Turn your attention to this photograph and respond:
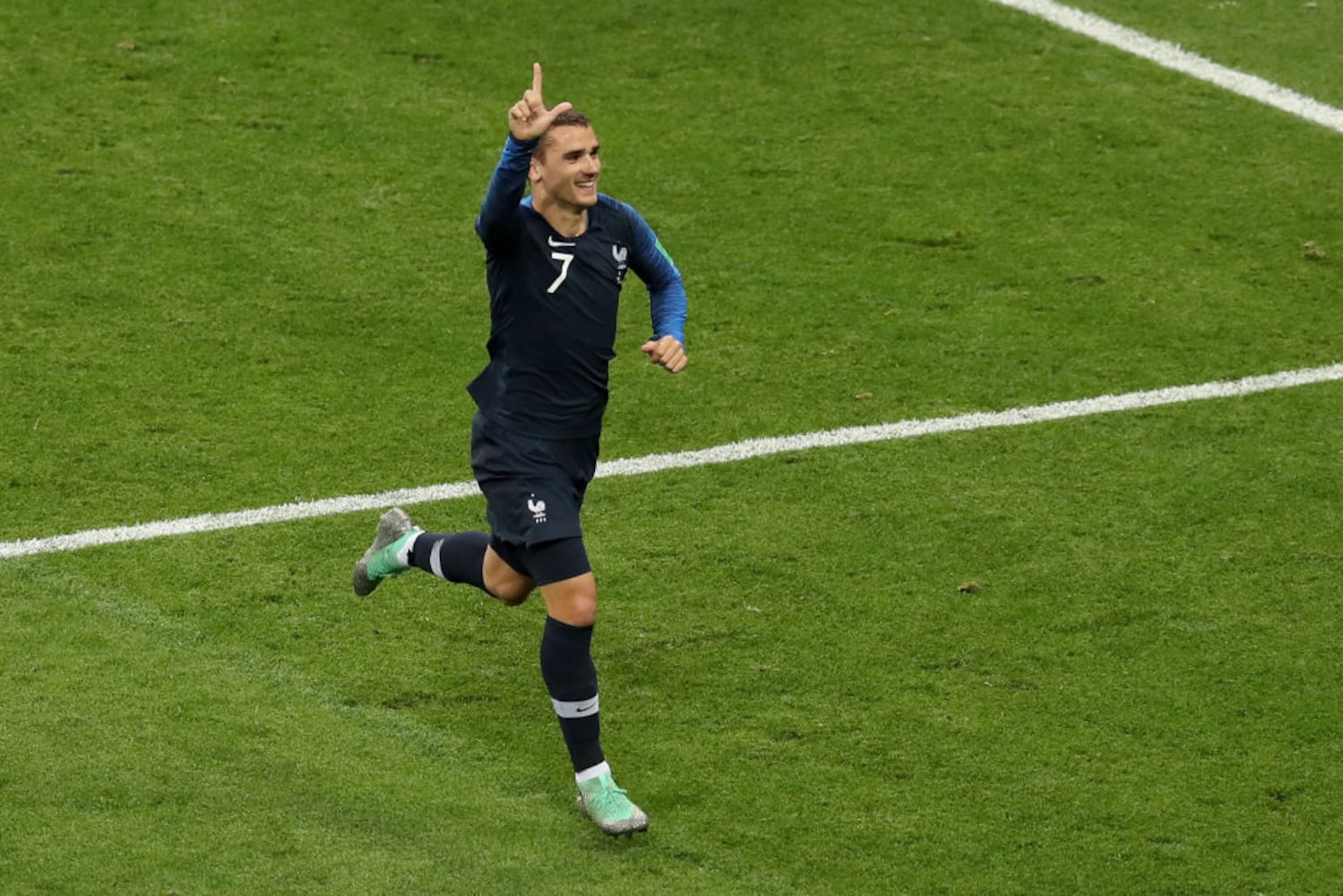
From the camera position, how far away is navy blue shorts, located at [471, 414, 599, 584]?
626 centimetres

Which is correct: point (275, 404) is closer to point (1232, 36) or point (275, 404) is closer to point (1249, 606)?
point (1249, 606)

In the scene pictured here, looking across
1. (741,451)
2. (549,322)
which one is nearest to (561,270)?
(549,322)

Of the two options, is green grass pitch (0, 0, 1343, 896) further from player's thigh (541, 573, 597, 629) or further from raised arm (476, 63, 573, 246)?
raised arm (476, 63, 573, 246)

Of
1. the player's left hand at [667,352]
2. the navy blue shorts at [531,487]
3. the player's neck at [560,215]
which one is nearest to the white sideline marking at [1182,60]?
the player's left hand at [667,352]

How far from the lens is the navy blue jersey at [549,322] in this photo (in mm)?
6340

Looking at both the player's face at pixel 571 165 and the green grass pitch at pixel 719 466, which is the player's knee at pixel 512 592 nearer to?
the green grass pitch at pixel 719 466

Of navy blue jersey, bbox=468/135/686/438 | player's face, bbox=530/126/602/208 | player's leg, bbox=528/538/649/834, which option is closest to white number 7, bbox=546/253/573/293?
navy blue jersey, bbox=468/135/686/438

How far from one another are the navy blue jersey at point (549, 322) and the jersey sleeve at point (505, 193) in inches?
0.4

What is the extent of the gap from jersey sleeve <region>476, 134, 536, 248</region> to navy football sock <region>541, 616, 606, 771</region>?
3.71 ft

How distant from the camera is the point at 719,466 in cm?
848

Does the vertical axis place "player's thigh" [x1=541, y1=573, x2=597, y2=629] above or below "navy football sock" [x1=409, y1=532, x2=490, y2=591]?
above

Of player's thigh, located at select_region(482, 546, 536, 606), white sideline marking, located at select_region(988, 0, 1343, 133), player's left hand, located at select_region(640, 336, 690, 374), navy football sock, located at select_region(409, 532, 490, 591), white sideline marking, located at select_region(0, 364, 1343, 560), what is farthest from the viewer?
white sideline marking, located at select_region(988, 0, 1343, 133)

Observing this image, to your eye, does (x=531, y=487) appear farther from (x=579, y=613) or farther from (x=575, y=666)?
(x=575, y=666)

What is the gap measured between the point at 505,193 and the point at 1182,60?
7174 mm
